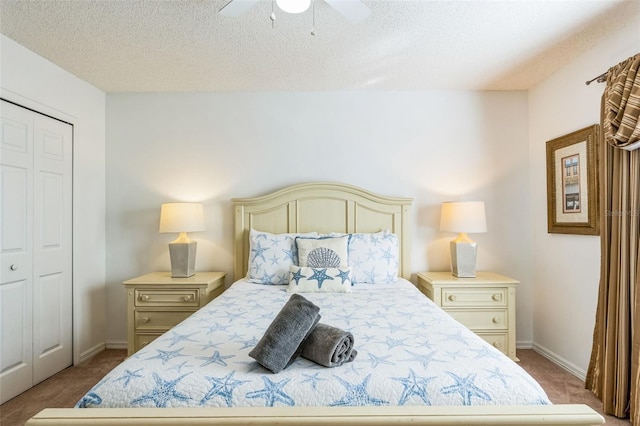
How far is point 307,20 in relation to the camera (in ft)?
7.06

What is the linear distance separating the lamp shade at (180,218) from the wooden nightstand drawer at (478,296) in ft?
7.39

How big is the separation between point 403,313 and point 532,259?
2.03 m

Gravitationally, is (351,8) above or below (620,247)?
above

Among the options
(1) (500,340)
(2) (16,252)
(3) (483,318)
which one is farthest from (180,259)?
(1) (500,340)

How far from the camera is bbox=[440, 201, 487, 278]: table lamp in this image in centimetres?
289

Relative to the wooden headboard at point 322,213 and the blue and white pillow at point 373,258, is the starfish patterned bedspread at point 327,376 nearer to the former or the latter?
the blue and white pillow at point 373,258

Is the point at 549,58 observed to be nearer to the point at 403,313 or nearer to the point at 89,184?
the point at 403,313

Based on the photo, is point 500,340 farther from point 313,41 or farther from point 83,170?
point 83,170

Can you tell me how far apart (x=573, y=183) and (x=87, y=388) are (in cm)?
403

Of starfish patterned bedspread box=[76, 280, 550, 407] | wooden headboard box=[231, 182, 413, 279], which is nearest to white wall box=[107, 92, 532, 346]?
wooden headboard box=[231, 182, 413, 279]

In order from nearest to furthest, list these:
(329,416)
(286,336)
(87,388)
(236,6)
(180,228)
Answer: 1. (329,416)
2. (286,336)
3. (236,6)
4. (87,388)
5. (180,228)

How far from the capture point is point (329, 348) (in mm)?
1252

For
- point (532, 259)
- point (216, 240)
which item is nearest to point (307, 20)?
point (216, 240)

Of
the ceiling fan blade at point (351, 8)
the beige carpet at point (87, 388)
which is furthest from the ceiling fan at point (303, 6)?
the beige carpet at point (87, 388)
